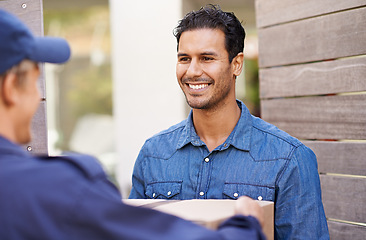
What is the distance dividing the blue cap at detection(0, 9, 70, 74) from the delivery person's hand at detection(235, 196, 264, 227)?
0.66m

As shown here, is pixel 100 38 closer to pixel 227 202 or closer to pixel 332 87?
pixel 332 87

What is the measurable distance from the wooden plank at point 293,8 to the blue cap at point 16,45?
5.76 feet

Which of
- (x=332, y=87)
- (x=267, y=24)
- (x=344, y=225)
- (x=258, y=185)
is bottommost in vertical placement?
(x=344, y=225)

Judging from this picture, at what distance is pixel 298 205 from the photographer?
1.88m

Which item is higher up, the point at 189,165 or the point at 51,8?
the point at 51,8

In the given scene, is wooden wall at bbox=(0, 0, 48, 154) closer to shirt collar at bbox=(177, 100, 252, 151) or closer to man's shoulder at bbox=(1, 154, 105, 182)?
shirt collar at bbox=(177, 100, 252, 151)

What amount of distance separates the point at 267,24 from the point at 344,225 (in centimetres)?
123

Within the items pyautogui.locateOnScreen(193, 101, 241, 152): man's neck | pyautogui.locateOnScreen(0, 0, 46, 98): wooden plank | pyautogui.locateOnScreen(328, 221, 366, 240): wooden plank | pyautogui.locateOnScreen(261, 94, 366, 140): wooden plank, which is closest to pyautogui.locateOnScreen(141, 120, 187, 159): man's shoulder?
pyautogui.locateOnScreen(193, 101, 241, 152): man's neck

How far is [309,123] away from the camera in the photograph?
8.81ft

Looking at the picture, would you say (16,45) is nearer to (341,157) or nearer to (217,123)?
(217,123)

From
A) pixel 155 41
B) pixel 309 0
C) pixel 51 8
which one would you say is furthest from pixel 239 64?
pixel 51 8

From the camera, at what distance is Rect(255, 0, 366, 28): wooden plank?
8.16 feet

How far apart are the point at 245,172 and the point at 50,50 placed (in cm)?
106

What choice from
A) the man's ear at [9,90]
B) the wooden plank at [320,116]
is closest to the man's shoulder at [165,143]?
the wooden plank at [320,116]
